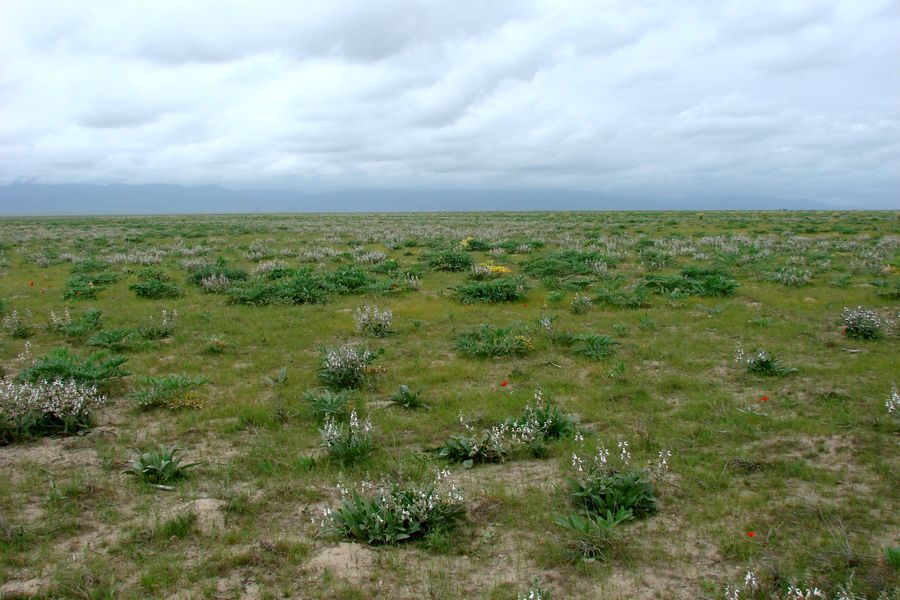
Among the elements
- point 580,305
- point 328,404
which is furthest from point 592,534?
point 580,305

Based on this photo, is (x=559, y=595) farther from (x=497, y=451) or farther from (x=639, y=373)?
(x=639, y=373)

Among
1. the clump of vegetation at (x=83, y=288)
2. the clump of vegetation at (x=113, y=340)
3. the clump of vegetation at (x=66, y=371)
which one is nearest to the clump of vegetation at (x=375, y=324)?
the clump of vegetation at (x=113, y=340)

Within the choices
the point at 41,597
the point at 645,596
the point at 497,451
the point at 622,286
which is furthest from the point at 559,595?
the point at 622,286

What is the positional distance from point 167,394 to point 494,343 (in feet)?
18.6

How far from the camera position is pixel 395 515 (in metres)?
4.88

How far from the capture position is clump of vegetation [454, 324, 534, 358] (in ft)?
33.5

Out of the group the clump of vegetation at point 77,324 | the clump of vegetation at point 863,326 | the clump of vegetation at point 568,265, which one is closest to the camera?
the clump of vegetation at point 863,326

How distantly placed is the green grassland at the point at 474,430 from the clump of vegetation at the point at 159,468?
10cm

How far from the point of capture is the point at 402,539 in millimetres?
4812

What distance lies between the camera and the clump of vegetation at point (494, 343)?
10.2m

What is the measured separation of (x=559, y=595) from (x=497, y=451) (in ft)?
7.76

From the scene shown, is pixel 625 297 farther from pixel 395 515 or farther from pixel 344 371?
pixel 395 515

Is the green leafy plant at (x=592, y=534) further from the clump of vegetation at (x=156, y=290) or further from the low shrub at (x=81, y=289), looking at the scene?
the low shrub at (x=81, y=289)

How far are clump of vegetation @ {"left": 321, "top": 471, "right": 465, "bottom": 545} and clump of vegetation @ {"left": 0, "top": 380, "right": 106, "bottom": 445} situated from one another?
4.36 meters
